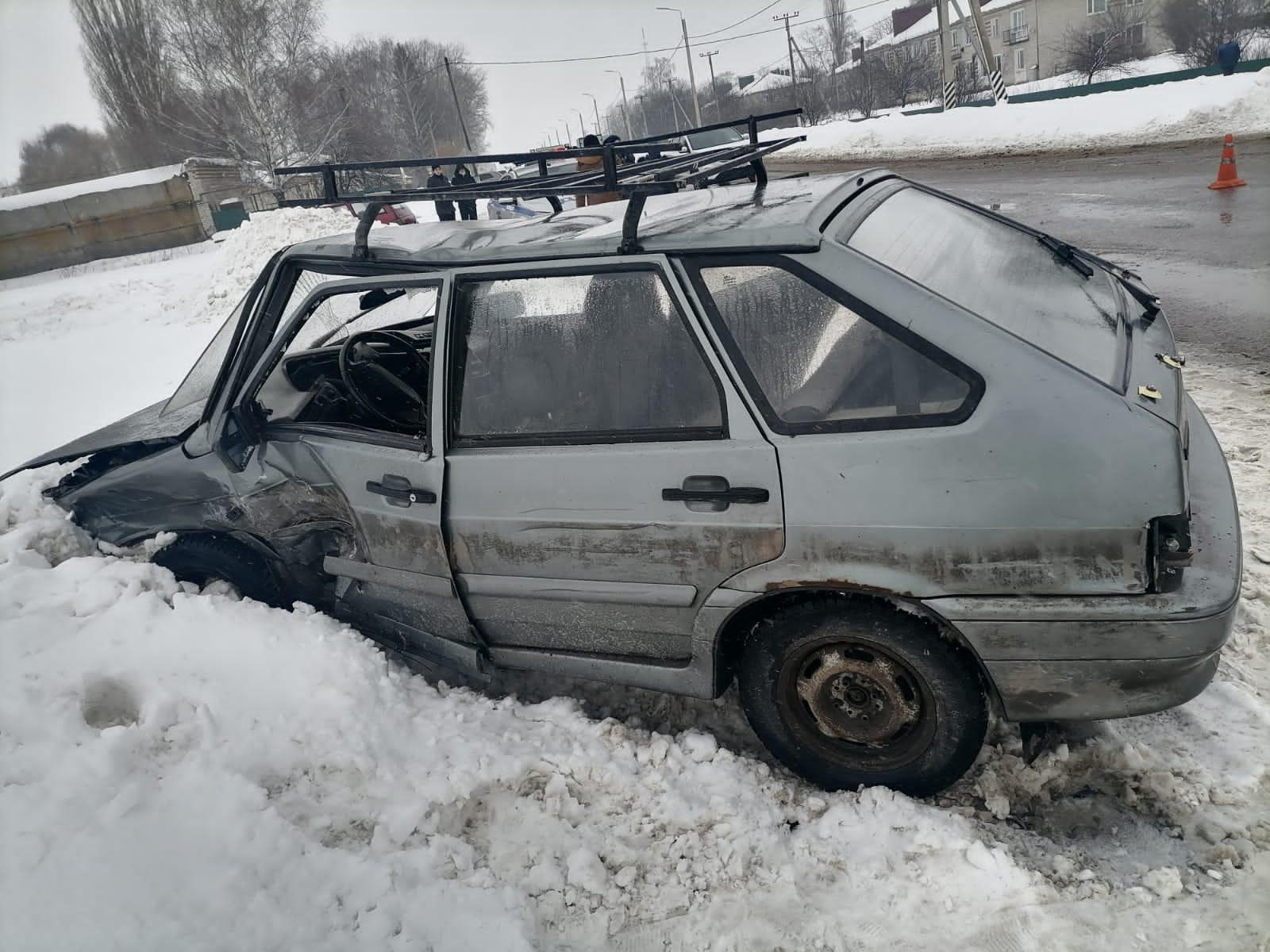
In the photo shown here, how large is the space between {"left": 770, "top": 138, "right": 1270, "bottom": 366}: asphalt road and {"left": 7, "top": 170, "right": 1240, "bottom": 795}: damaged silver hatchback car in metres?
4.12

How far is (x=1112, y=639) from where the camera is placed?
2139 mm

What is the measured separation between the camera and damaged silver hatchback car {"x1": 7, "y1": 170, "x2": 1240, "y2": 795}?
2119 mm

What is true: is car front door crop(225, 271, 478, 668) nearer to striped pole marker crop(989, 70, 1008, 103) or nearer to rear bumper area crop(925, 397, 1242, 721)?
rear bumper area crop(925, 397, 1242, 721)

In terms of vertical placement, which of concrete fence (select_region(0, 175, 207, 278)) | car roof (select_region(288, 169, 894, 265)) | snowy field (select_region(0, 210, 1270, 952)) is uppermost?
concrete fence (select_region(0, 175, 207, 278))

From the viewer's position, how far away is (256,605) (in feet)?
10.6

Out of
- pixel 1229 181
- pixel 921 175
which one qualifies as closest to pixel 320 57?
pixel 921 175

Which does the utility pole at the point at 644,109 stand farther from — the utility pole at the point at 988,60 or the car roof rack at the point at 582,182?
the car roof rack at the point at 582,182

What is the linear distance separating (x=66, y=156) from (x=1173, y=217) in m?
67.3

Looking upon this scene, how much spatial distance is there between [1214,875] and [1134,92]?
23.1 m

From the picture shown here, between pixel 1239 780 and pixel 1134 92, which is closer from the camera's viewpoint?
pixel 1239 780

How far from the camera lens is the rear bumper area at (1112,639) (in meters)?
2.09

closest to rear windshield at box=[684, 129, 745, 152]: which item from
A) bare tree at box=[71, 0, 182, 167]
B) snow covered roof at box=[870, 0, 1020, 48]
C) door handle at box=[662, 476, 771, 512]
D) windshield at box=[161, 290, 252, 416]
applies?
windshield at box=[161, 290, 252, 416]

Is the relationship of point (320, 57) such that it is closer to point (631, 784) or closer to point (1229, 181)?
point (1229, 181)

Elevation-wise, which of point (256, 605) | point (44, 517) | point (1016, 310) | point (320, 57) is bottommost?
point (256, 605)
